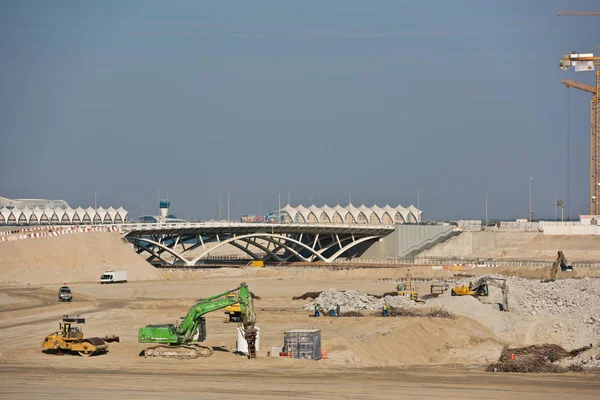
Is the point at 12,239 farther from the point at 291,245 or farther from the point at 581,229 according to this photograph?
the point at 581,229

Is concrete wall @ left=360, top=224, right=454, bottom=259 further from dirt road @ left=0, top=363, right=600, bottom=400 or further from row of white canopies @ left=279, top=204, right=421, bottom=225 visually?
dirt road @ left=0, top=363, right=600, bottom=400

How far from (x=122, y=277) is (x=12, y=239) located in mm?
11808

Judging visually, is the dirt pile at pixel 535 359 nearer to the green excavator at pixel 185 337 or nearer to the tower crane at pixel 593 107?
the green excavator at pixel 185 337

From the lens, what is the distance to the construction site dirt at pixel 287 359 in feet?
118

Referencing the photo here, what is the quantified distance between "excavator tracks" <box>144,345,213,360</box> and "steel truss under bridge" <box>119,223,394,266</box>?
68349 mm

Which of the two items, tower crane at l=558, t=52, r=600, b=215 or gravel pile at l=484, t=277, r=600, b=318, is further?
tower crane at l=558, t=52, r=600, b=215

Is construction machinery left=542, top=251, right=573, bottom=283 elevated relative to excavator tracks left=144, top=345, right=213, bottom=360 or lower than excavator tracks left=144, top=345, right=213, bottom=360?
elevated

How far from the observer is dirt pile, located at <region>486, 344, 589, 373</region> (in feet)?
141

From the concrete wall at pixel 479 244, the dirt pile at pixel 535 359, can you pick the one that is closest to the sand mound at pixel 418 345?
the dirt pile at pixel 535 359

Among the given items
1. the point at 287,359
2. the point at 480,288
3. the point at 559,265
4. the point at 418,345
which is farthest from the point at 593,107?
the point at 287,359

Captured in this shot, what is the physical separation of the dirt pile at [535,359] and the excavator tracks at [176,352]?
1365cm

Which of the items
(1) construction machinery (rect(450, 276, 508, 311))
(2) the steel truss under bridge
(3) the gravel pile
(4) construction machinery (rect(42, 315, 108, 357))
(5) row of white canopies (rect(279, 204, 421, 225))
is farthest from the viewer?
(5) row of white canopies (rect(279, 204, 421, 225))

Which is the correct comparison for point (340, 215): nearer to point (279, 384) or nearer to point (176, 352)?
point (176, 352)

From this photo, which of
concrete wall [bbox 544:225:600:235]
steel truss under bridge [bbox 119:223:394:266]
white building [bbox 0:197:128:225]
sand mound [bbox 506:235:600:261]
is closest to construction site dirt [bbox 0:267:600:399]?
steel truss under bridge [bbox 119:223:394:266]
